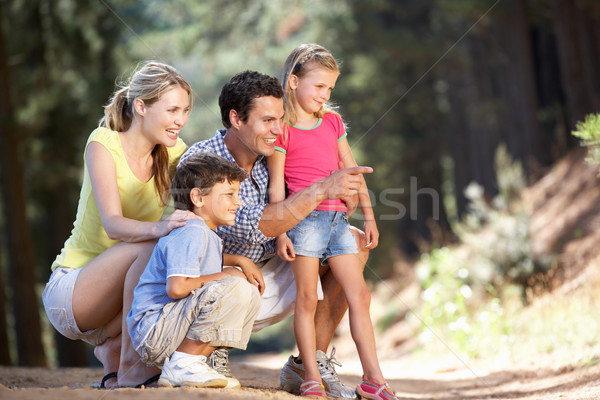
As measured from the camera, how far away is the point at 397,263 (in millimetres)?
14812

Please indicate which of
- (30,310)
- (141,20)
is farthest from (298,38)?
(30,310)

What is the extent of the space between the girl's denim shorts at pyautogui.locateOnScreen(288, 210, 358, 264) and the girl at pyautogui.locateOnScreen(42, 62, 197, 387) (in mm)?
734

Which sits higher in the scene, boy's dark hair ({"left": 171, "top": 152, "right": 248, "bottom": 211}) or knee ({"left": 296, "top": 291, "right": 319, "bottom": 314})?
boy's dark hair ({"left": 171, "top": 152, "right": 248, "bottom": 211})

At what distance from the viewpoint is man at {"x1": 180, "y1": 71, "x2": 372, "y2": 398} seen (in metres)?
3.34

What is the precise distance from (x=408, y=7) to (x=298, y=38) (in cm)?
360

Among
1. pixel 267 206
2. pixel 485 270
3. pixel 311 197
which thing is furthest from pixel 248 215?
pixel 485 270

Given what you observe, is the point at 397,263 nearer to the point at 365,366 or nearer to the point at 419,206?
the point at 419,206

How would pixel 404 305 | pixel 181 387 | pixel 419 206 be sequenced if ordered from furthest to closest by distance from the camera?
pixel 419 206, pixel 404 305, pixel 181 387

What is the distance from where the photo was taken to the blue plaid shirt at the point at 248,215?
3.44 m

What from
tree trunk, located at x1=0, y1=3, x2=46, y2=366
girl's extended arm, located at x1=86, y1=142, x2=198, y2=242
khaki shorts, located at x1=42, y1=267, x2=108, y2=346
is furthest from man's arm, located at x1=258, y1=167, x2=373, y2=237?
tree trunk, located at x1=0, y1=3, x2=46, y2=366

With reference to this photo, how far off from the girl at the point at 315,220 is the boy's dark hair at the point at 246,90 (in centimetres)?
18

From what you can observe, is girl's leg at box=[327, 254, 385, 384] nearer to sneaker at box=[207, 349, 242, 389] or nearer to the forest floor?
the forest floor

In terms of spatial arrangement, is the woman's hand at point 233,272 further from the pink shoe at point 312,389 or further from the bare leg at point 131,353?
the pink shoe at point 312,389

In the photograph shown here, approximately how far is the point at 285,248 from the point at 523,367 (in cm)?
280
